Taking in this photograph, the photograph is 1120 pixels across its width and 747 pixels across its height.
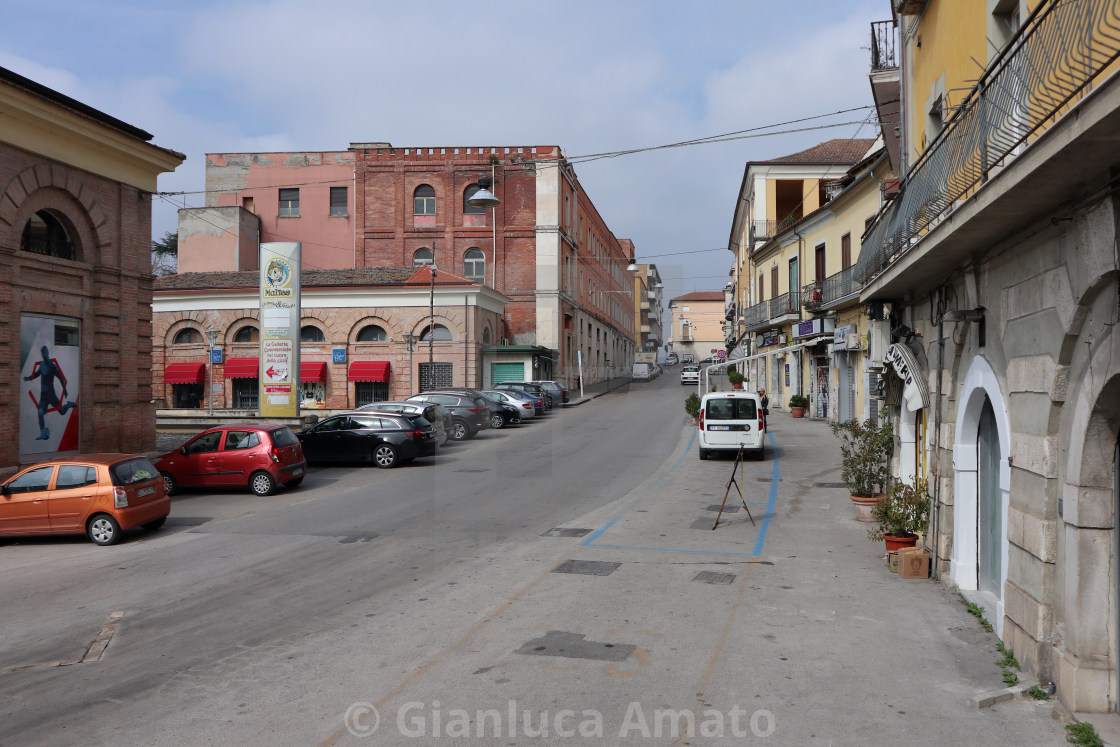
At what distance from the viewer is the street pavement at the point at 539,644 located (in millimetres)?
5430

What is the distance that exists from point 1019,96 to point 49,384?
62.5ft

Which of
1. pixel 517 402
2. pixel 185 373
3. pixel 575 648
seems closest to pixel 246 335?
pixel 185 373

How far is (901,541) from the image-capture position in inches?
388

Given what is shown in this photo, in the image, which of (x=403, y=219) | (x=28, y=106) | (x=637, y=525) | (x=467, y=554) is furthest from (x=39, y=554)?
(x=403, y=219)

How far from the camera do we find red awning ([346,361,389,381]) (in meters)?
41.9

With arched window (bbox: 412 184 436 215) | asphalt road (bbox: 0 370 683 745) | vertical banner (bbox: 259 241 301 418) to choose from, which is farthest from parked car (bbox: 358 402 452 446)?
arched window (bbox: 412 184 436 215)

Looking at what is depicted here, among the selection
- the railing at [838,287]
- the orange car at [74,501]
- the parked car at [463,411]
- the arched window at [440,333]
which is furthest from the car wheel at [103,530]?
the arched window at [440,333]

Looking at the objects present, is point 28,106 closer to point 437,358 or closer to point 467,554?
point 467,554

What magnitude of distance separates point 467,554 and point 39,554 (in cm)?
647

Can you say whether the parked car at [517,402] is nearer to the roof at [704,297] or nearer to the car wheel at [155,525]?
the car wheel at [155,525]

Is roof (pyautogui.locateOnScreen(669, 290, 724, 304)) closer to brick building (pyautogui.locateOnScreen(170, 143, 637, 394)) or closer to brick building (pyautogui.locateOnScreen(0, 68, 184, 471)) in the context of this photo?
brick building (pyautogui.locateOnScreen(170, 143, 637, 394))

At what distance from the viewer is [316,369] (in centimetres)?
4247

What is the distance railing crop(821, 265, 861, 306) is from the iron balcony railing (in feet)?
58.0

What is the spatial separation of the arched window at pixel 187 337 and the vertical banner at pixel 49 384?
26214 mm
